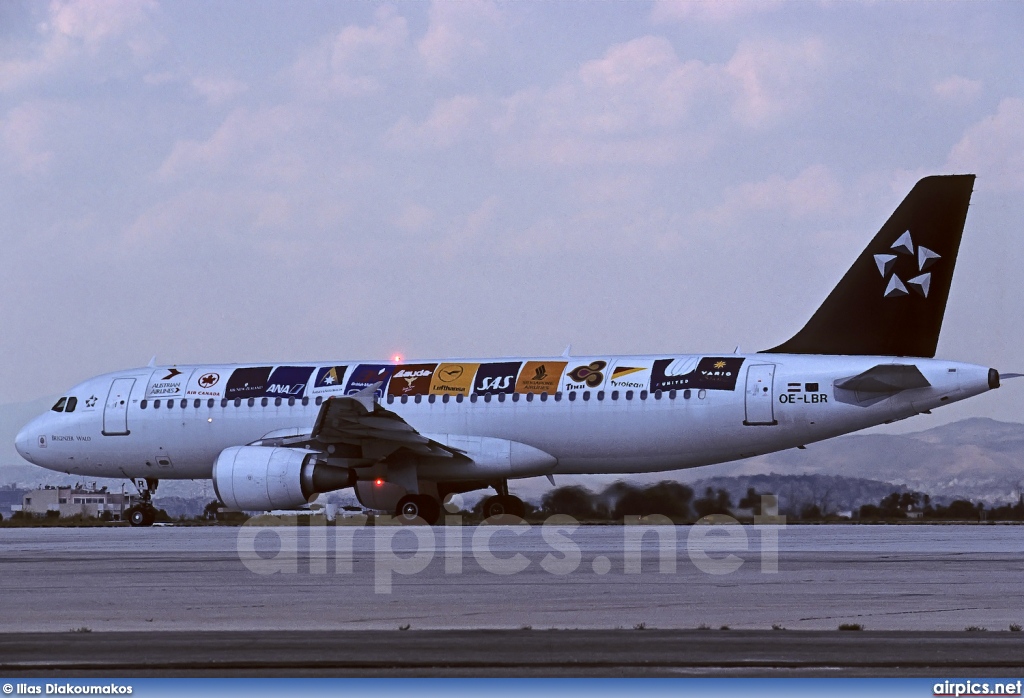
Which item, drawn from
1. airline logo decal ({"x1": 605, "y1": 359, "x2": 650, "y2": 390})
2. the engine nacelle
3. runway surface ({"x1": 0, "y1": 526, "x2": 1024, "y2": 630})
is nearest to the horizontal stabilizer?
runway surface ({"x1": 0, "y1": 526, "x2": 1024, "y2": 630})

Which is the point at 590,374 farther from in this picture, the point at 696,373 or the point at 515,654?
the point at 515,654

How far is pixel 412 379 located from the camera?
101ft

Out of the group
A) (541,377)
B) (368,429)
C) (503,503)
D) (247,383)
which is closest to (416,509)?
(368,429)

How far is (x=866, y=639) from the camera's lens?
9.83 metres

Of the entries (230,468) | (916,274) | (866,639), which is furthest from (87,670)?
(916,274)

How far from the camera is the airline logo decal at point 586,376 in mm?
29344

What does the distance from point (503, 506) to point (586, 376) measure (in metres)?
3.60

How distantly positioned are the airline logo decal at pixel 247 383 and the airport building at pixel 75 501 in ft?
17.3

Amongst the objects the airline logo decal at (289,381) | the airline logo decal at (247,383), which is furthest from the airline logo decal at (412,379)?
the airline logo decal at (247,383)

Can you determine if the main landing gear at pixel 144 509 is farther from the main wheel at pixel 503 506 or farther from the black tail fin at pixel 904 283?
the black tail fin at pixel 904 283

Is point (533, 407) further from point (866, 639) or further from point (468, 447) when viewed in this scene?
point (866, 639)

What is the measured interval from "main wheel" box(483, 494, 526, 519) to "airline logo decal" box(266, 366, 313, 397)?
485 cm

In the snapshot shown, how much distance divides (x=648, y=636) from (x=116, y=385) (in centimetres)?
2546

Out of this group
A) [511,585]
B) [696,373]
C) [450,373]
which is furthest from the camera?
[450,373]
